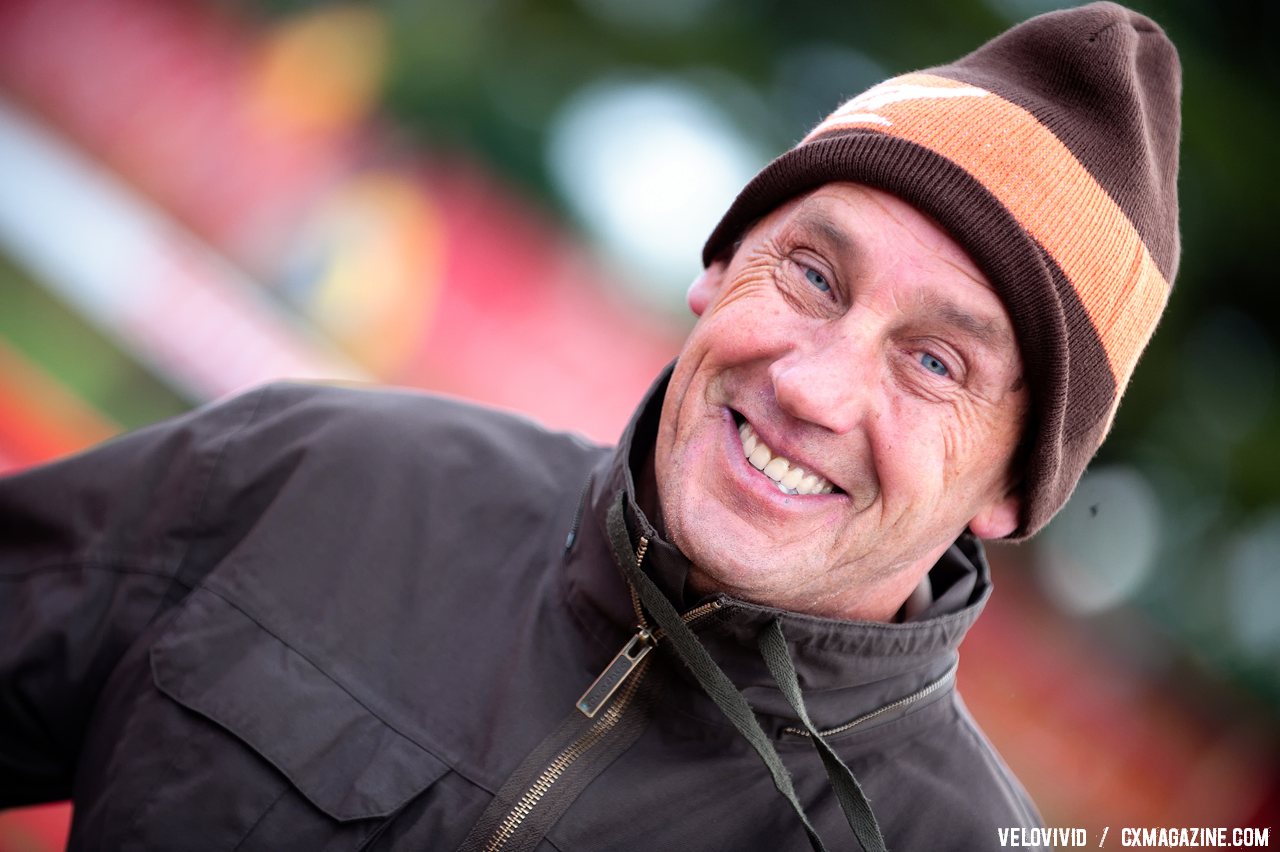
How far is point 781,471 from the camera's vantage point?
164 cm

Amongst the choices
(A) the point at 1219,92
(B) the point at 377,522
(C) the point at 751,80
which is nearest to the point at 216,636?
(B) the point at 377,522

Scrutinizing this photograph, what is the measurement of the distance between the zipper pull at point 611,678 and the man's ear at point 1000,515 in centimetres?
64

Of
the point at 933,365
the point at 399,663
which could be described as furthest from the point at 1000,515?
the point at 399,663

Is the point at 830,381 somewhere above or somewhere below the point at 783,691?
above

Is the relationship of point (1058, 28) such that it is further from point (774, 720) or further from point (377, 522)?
point (377, 522)

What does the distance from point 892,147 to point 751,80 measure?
9.12 feet

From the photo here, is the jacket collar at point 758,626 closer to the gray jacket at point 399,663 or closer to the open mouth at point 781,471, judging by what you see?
the gray jacket at point 399,663

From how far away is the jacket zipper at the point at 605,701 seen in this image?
157 cm

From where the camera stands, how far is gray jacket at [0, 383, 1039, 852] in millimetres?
1611

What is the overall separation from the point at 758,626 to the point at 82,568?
3.57 ft

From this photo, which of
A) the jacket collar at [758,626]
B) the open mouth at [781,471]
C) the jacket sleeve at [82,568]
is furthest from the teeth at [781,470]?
the jacket sleeve at [82,568]

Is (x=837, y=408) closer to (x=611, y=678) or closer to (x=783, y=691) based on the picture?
(x=783, y=691)

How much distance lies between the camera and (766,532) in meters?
1.63

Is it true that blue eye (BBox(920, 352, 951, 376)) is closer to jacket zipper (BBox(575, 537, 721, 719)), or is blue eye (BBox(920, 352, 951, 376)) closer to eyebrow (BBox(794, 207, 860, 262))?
eyebrow (BBox(794, 207, 860, 262))
